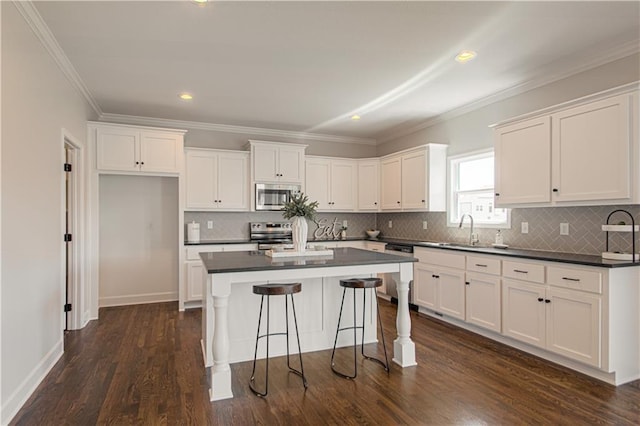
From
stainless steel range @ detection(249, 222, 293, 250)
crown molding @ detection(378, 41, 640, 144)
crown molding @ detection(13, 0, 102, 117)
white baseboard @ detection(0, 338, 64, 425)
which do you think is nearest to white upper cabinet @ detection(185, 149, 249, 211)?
stainless steel range @ detection(249, 222, 293, 250)

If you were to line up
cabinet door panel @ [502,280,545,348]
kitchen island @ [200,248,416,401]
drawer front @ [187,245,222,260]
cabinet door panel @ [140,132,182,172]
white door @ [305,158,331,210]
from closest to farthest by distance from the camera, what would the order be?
kitchen island @ [200,248,416,401]
cabinet door panel @ [502,280,545,348]
cabinet door panel @ [140,132,182,172]
drawer front @ [187,245,222,260]
white door @ [305,158,331,210]

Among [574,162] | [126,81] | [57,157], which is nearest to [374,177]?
[574,162]

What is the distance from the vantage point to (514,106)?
405 centimetres

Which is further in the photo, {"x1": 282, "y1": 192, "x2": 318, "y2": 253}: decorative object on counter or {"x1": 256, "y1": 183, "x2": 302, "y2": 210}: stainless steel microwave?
{"x1": 256, "y1": 183, "x2": 302, "y2": 210}: stainless steel microwave

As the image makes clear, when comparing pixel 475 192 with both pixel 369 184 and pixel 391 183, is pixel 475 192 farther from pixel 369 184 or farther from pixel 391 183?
pixel 369 184

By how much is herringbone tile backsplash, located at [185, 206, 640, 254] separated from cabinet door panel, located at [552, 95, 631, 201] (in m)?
0.34

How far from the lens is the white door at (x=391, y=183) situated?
5.59m

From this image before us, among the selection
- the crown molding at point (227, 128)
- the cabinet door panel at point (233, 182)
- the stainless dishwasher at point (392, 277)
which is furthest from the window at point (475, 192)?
the cabinet door panel at point (233, 182)

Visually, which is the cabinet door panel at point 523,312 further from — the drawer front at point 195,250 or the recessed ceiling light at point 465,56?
the drawer front at point 195,250

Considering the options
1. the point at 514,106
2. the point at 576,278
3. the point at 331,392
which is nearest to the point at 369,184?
the point at 514,106

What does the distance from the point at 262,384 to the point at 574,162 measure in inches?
123

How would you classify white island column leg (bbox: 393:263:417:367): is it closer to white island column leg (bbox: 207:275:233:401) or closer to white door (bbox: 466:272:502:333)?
white door (bbox: 466:272:502:333)

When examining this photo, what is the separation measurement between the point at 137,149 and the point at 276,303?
2935 mm

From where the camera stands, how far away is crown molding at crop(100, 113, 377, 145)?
16.6 ft
